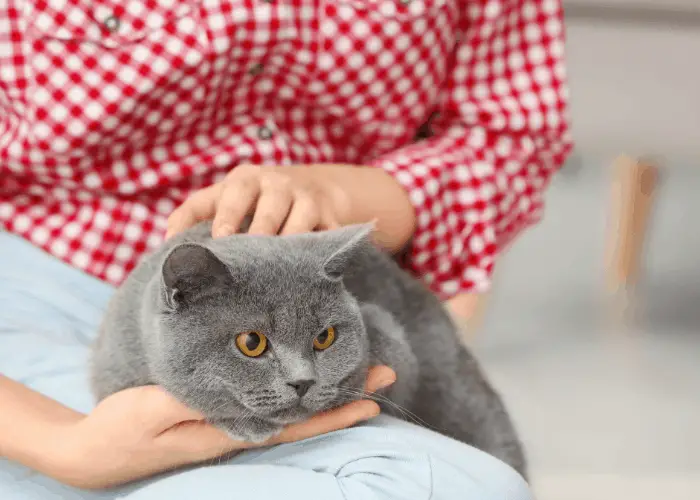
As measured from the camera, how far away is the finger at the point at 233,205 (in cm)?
62

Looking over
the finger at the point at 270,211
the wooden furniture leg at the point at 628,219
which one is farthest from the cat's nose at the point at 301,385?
the wooden furniture leg at the point at 628,219

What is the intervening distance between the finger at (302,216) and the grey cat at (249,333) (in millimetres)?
49

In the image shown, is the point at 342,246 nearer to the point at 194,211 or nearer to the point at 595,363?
the point at 194,211

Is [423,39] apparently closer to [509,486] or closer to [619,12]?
[509,486]

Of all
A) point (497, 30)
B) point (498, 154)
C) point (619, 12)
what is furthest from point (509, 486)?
point (619, 12)

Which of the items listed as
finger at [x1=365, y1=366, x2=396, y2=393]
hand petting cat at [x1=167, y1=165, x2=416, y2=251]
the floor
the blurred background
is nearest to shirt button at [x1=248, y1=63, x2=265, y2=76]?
hand petting cat at [x1=167, y1=165, x2=416, y2=251]

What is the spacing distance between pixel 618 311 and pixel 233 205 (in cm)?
153

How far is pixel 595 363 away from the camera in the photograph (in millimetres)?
1688

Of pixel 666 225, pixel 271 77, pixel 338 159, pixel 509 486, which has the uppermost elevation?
pixel 271 77

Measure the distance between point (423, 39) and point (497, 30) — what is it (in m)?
0.11

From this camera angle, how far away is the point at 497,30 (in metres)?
0.84

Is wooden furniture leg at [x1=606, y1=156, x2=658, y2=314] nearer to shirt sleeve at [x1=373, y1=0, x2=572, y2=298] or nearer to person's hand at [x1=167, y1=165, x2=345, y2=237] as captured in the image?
shirt sleeve at [x1=373, y1=0, x2=572, y2=298]

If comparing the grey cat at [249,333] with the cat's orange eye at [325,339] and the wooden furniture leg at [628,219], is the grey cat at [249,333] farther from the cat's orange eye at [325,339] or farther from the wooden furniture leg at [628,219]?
the wooden furniture leg at [628,219]

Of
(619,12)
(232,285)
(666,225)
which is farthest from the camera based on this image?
(666,225)
